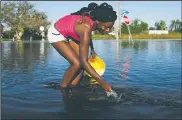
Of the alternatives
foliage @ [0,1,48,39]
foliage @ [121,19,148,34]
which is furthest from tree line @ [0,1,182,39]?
foliage @ [121,19,148,34]

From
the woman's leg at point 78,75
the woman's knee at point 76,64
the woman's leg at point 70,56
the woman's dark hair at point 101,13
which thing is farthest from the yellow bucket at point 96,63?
the woman's dark hair at point 101,13

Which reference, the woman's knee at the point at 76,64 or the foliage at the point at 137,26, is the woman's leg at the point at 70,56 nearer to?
the woman's knee at the point at 76,64

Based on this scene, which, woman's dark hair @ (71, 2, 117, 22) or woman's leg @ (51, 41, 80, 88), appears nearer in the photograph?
woman's dark hair @ (71, 2, 117, 22)

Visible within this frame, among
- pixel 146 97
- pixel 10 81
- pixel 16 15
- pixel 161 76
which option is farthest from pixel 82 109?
pixel 16 15

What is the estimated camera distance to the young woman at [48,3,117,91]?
5224 millimetres

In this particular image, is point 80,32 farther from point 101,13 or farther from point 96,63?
point 96,63

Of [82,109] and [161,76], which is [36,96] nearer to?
[82,109]

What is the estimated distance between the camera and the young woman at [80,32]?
5224 millimetres

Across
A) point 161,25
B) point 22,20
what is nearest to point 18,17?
point 22,20

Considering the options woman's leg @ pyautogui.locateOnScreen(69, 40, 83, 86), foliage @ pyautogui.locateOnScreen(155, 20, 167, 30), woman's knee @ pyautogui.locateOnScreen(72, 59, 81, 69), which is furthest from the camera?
foliage @ pyautogui.locateOnScreen(155, 20, 167, 30)

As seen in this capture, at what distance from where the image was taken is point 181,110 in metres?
4.81

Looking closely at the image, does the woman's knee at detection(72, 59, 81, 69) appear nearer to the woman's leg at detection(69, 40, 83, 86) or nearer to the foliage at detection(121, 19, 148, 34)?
the woman's leg at detection(69, 40, 83, 86)

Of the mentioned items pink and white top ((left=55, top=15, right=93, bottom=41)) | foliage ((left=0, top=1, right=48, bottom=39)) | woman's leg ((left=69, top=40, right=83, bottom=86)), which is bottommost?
woman's leg ((left=69, top=40, right=83, bottom=86))

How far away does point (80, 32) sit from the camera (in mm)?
5395
